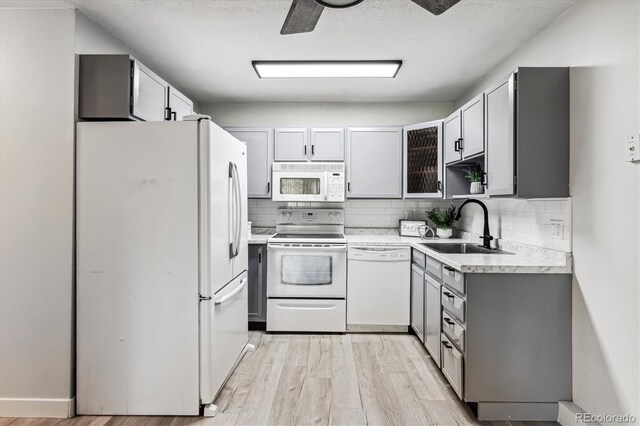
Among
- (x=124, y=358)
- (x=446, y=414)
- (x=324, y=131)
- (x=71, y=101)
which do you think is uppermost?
(x=324, y=131)

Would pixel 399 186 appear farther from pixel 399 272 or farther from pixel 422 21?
pixel 422 21

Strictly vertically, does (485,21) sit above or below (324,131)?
above

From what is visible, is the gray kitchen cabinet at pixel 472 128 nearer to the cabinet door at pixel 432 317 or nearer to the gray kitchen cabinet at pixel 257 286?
the cabinet door at pixel 432 317

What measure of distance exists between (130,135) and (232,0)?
1.01 metres

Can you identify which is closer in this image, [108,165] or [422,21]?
[108,165]

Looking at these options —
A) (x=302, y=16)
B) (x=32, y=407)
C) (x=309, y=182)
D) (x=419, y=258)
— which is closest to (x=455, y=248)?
(x=419, y=258)

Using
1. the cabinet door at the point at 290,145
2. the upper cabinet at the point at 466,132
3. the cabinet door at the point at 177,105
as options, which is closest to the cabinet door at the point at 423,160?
the upper cabinet at the point at 466,132

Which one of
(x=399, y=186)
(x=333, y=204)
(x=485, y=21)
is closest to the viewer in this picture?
(x=485, y=21)

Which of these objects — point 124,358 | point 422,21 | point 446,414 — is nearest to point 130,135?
point 124,358

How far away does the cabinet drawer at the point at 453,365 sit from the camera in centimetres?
216

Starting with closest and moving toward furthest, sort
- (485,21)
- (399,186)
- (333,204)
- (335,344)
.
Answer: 1. (485,21)
2. (335,344)
3. (399,186)
4. (333,204)

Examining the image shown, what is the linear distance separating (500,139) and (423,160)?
1.45 m

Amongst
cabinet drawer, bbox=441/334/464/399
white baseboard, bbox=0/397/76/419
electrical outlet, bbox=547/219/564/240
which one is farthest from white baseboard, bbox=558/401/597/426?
white baseboard, bbox=0/397/76/419

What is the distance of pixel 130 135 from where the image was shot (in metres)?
2.11
